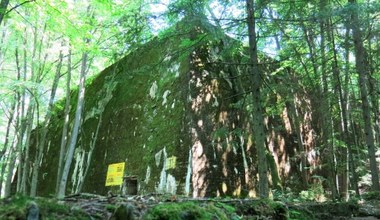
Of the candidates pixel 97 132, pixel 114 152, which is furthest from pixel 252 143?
pixel 97 132

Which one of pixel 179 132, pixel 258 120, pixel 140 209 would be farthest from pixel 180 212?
pixel 179 132

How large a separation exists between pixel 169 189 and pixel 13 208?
7649 mm

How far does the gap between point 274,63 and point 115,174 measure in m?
6.94

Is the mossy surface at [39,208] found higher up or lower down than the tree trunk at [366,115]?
lower down

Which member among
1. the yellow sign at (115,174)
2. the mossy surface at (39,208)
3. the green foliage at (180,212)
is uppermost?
the yellow sign at (115,174)

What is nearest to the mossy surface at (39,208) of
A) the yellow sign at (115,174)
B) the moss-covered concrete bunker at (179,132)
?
the moss-covered concrete bunker at (179,132)

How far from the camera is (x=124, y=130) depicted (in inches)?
449

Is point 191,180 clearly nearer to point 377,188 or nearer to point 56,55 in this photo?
point 377,188

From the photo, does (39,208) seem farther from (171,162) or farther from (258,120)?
(171,162)

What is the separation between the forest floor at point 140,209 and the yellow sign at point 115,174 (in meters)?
7.55

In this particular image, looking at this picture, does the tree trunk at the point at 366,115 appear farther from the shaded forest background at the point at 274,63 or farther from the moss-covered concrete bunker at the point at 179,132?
the moss-covered concrete bunker at the point at 179,132

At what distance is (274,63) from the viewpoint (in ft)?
18.4

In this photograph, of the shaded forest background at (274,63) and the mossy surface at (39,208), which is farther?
the shaded forest background at (274,63)

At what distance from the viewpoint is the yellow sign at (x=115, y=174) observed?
10367 mm
